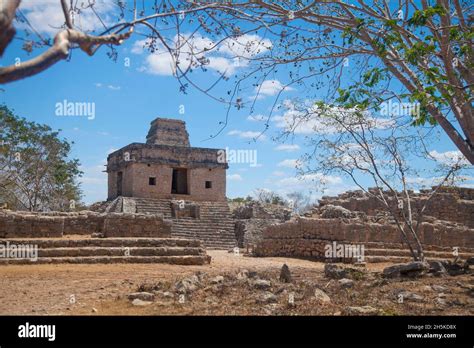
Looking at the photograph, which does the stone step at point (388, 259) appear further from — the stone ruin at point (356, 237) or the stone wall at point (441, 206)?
the stone wall at point (441, 206)

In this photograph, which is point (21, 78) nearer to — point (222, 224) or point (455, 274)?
point (455, 274)

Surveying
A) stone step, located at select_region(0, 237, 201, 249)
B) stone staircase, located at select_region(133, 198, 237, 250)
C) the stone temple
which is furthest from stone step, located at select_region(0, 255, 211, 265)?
the stone temple

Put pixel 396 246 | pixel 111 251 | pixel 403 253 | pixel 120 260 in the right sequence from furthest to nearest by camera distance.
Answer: pixel 396 246 → pixel 403 253 → pixel 111 251 → pixel 120 260

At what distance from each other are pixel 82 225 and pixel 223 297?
9585 mm

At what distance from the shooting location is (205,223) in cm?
2242

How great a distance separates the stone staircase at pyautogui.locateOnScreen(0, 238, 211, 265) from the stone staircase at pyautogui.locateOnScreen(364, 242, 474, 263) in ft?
17.2

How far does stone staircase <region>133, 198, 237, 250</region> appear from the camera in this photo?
20938mm

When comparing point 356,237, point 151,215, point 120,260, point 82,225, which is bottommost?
point 120,260

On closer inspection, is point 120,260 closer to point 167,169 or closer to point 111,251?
point 111,251

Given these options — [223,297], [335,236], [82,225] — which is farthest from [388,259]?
[82,225]

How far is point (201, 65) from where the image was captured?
18.4ft

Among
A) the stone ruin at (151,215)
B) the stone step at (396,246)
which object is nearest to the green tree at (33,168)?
the stone ruin at (151,215)

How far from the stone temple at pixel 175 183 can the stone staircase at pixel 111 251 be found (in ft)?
26.3
